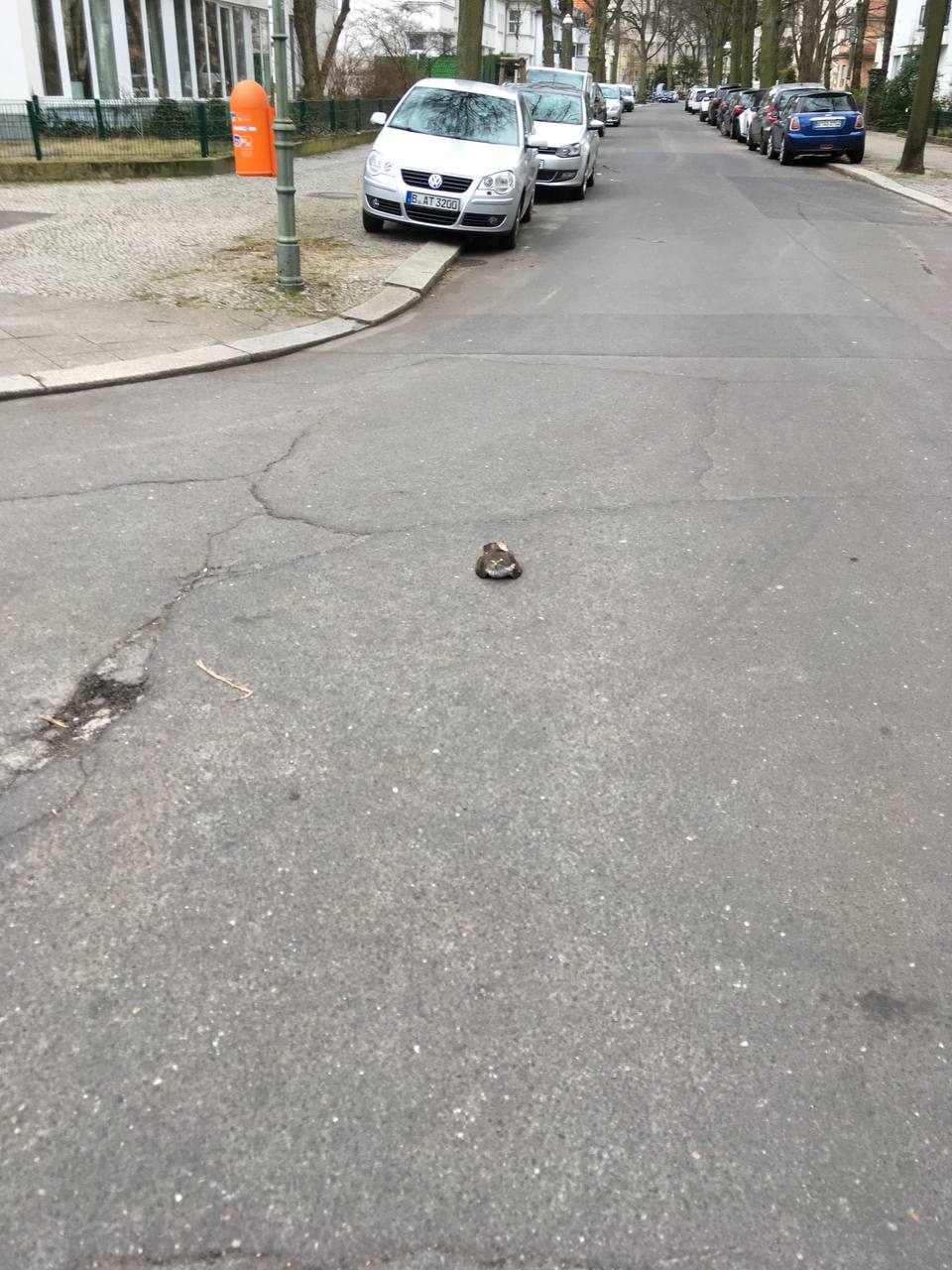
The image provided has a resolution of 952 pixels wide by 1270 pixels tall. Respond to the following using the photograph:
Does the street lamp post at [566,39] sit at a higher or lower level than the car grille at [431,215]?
higher

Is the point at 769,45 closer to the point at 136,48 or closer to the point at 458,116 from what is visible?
the point at 136,48

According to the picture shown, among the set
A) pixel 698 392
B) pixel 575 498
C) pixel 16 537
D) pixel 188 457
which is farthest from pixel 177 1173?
pixel 698 392

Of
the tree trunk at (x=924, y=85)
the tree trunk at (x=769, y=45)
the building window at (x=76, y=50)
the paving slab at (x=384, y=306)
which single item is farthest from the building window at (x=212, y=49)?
the tree trunk at (x=769, y=45)

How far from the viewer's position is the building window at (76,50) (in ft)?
81.3

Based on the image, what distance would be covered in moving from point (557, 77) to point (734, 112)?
1712cm

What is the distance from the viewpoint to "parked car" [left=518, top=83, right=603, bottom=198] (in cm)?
1936

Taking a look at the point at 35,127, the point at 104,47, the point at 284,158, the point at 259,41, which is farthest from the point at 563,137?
the point at 259,41

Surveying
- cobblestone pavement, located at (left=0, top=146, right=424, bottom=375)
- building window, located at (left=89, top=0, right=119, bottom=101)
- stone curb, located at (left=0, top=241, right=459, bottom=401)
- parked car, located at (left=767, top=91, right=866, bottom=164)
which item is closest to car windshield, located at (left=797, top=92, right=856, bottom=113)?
parked car, located at (left=767, top=91, right=866, bottom=164)

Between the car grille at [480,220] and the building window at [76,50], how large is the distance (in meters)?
16.1

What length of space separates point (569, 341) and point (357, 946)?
777 cm

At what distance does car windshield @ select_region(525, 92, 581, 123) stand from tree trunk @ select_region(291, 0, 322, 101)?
30.3 ft

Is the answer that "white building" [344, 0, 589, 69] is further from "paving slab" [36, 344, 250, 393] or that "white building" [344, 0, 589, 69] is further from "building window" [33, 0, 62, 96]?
"paving slab" [36, 344, 250, 393]

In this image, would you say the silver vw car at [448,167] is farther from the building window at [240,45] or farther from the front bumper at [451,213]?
the building window at [240,45]

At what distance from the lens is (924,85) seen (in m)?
23.2
